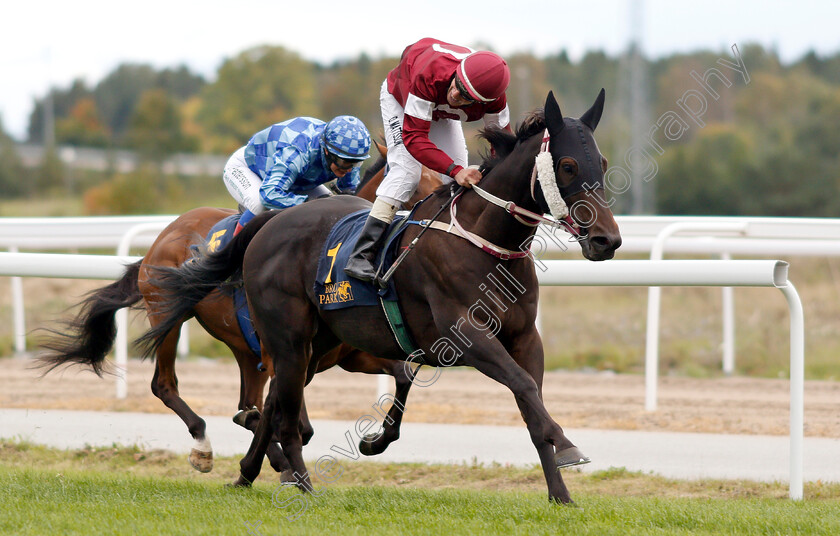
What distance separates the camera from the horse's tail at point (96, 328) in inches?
228

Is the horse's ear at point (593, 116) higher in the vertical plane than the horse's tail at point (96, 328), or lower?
higher

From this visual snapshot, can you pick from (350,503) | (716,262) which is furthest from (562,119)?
(350,503)

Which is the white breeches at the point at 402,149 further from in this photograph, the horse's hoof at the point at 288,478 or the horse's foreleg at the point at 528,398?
the horse's hoof at the point at 288,478

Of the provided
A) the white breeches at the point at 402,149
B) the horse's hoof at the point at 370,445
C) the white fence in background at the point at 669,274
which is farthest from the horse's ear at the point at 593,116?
the horse's hoof at the point at 370,445

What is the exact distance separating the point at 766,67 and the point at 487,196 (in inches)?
2015

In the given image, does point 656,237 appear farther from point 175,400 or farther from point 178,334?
point 175,400

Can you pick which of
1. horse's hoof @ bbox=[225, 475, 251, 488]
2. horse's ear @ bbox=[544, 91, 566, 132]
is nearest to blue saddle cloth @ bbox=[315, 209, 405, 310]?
horse's ear @ bbox=[544, 91, 566, 132]

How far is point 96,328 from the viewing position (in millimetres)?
5809

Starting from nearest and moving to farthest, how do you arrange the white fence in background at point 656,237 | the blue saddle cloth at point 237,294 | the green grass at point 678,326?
the blue saddle cloth at point 237,294
the white fence in background at point 656,237
the green grass at point 678,326

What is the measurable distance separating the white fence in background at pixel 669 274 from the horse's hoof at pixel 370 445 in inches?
48.6

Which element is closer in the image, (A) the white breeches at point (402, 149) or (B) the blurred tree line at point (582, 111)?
(A) the white breeches at point (402, 149)

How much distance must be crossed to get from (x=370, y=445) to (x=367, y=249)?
1.22 meters

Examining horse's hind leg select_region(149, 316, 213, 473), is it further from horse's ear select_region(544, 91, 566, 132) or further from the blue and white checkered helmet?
horse's ear select_region(544, 91, 566, 132)

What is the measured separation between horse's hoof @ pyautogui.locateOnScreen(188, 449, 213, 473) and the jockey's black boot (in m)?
1.56
